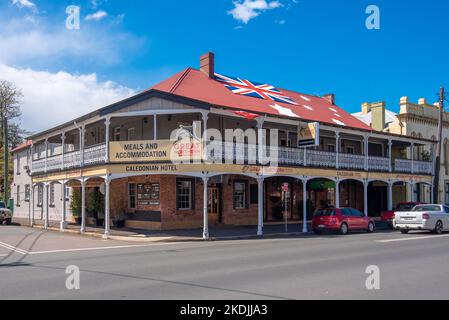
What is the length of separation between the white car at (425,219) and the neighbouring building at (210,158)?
4.21 meters

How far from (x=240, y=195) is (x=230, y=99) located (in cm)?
540

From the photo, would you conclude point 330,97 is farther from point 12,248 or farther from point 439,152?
point 12,248

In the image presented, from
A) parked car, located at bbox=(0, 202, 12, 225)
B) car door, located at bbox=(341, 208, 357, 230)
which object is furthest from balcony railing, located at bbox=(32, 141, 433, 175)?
parked car, located at bbox=(0, 202, 12, 225)

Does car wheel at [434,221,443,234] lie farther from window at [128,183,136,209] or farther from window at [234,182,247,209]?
window at [128,183,136,209]

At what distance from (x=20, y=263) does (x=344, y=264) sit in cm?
855

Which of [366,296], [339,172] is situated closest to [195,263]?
[366,296]

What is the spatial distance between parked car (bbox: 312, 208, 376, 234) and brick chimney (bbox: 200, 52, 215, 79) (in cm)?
1185

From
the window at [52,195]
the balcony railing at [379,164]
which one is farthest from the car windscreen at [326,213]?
the window at [52,195]

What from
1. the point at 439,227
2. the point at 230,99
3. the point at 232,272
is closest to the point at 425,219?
the point at 439,227

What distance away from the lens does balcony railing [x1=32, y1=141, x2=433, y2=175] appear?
22562 mm

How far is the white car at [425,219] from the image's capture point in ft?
74.7

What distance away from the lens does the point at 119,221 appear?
26297 millimetres

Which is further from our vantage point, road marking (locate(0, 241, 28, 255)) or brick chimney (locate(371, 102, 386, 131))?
brick chimney (locate(371, 102, 386, 131))
